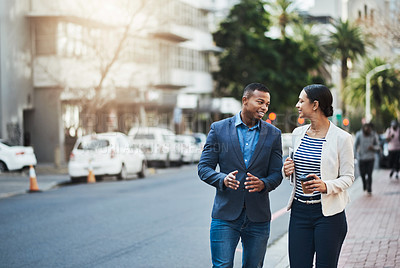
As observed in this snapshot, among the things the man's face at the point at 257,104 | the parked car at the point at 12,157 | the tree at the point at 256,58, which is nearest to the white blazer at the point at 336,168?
the man's face at the point at 257,104

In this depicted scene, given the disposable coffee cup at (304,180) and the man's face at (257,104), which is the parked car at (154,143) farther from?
the disposable coffee cup at (304,180)

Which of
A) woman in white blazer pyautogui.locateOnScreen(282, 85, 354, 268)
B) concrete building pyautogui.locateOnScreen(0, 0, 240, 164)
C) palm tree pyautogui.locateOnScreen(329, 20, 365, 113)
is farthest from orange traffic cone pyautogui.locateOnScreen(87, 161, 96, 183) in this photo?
palm tree pyautogui.locateOnScreen(329, 20, 365, 113)

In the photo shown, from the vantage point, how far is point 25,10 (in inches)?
1319

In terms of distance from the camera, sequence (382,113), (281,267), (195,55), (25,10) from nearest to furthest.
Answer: (281,267), (25,10), (195,55), (382,113)

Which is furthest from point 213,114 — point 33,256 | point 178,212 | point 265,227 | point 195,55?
point 265,227

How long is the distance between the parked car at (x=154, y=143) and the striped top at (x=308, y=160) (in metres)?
25.7

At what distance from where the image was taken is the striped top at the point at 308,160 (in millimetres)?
4934

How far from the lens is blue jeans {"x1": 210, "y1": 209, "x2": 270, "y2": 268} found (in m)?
5.06

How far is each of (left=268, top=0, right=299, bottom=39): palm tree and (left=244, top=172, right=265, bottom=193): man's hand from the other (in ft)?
204

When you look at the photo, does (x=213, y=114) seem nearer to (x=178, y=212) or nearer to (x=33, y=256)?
(x=178, y=212)

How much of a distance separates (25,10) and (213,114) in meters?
22.9

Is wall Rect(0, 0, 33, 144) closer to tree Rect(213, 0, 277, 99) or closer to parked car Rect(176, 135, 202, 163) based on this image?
parked car Rect(176, 135, 202, 163)

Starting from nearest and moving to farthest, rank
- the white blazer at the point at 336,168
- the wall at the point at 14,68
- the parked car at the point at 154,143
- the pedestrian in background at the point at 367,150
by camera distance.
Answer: the white blazer at the point at 336,168 < the pedestrian in background at the point at 367,150 < the parked car at the point at 154,143 < the wall at the point at 14,68

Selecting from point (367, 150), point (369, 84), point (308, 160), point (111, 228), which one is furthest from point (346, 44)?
point (308, 160)
